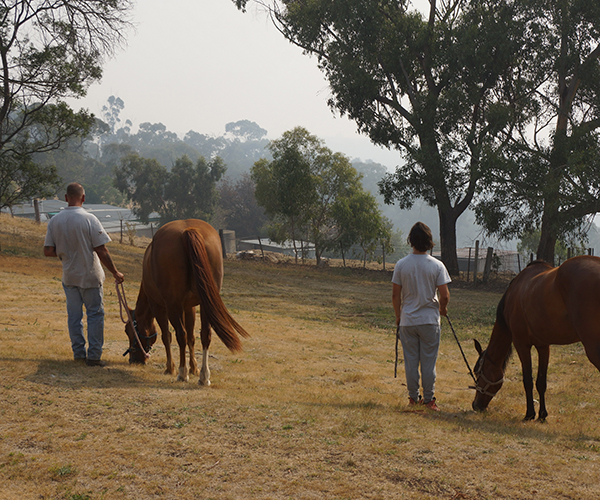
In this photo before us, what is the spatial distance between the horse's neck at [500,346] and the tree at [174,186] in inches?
1982

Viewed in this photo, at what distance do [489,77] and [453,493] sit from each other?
2187 centimetres

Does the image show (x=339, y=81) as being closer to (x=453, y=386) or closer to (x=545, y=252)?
(x=545, y=252)

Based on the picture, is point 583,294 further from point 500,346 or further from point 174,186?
point 174,186

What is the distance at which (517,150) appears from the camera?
62.6 ft

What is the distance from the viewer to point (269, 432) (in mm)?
3863

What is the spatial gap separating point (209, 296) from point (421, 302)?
7.41 feet

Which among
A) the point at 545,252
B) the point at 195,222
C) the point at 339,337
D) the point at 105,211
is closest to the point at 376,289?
the point at 545,252

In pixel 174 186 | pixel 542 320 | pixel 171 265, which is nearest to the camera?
pixel 542 320

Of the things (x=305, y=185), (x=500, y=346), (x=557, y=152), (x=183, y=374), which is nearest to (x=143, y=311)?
(x=183, y=374)

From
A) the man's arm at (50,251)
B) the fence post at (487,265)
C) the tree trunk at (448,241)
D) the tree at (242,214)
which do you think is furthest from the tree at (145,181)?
the man's arm at (50,251)

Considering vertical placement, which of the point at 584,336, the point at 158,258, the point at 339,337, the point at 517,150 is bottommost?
the point at 339,337

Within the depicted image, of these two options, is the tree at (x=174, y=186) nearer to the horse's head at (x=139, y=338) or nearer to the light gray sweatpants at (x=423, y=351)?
the horse's head at (x=139, y=338)

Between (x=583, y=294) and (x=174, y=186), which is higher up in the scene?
(x=174, y=186)

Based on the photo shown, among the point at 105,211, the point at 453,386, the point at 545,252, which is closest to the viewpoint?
the point at 453,386
